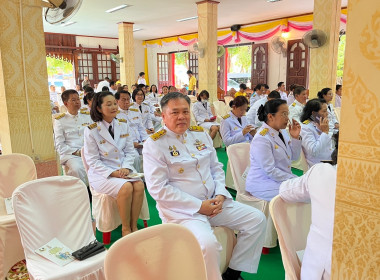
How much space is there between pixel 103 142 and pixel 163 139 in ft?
3.37

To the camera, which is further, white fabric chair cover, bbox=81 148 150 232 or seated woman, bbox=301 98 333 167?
Answer: seated woman, bbox=301 98 333 167

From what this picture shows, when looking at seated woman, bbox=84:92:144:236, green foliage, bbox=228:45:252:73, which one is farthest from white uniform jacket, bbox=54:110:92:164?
green foliage, bbox=228:45:252:73

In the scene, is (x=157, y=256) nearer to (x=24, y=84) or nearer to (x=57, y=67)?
(x=24, y=84)

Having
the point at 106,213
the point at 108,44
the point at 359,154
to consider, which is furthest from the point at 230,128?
the point at 108,44

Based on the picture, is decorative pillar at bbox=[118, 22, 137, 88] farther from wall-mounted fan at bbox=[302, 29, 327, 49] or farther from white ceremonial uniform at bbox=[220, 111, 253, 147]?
white ceremonial uniform at bbox=[220, 111, 253, 147]

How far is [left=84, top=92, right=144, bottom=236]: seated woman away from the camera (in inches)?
112

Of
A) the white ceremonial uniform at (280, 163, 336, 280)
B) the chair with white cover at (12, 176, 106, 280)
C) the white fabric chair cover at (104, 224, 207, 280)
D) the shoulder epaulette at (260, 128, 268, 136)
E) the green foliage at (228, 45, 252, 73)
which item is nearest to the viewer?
the white fabric chair cover at (104, 224, 207, 280)

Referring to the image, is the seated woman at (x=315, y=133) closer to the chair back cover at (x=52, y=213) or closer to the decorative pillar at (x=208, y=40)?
the chair back cover at (x=52, y=213)

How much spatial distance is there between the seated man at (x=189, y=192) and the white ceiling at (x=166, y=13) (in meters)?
6.73

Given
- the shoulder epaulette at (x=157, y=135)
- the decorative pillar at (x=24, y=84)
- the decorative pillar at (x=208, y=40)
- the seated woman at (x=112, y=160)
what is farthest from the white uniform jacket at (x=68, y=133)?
the decorative pillar at (x=208, y=40)

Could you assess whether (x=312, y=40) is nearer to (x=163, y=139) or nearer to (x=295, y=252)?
(x=163, y=139)

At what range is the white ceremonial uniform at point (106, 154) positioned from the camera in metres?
2.91

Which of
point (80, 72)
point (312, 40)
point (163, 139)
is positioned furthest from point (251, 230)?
point (80, 72)

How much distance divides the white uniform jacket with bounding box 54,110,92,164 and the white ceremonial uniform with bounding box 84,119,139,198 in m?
0.85
